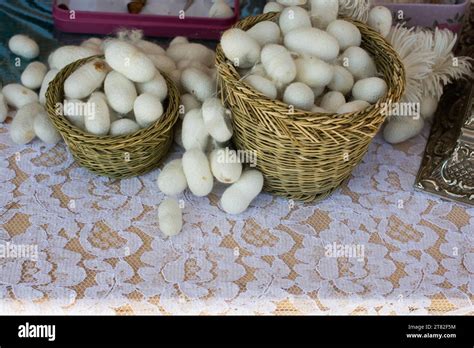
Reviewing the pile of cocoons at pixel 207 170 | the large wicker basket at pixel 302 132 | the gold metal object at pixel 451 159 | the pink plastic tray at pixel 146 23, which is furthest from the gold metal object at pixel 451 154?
the pink plastic tray at pixel 146 23

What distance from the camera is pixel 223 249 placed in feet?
2.31

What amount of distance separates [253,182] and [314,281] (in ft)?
0.44

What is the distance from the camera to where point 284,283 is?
2.20 feet

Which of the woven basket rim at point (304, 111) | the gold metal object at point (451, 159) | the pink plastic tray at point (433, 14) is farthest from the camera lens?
the pink plastic tray at point (433, 14)

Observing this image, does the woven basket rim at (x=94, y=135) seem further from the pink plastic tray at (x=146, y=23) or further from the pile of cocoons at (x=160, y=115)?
the pink plastic tray at (x=146, y=23)

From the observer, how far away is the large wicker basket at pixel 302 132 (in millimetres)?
634

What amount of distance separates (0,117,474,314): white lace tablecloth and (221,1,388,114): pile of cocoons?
0.46 ft

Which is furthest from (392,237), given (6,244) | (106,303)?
(6,244)

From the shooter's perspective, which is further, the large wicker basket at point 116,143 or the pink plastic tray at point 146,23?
the pink plastic tray at point 146,23

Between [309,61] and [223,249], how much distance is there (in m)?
0.23

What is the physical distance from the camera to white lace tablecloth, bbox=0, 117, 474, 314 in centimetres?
66

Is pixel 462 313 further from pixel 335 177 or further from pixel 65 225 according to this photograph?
pixel 65 225

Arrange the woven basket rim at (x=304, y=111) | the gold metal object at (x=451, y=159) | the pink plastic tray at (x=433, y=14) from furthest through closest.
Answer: the pink plastic tray at (x=433, y=14)
the gold metal object at (x=451, y=159)
the woven basket rim at (x=304, y=111)

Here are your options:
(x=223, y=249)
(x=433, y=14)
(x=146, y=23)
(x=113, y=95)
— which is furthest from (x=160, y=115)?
(x=433, y=14)
